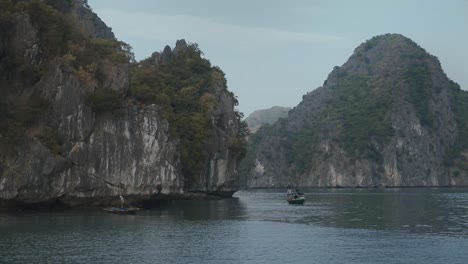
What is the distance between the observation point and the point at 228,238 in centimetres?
4691

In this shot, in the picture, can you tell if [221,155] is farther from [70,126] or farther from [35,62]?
[35,62]

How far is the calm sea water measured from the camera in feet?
122

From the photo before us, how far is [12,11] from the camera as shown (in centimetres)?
6662

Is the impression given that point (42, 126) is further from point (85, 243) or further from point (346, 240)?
point (346, 240)

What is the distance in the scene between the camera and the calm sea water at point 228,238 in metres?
37.2

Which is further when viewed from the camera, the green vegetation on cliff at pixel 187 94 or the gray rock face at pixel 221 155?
the gray rock face at pixel 221 155

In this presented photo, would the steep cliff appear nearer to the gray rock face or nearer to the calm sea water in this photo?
the gray rock face

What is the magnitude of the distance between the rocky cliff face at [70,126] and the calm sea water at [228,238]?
386 cm

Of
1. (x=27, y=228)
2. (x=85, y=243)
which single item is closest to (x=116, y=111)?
(x=27, y=228)

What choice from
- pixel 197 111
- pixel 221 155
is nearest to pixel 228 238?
pixel 197 111

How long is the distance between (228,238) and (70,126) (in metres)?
29.3

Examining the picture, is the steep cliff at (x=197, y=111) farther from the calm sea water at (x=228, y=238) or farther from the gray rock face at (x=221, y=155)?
the calm sea water at (x=228, y=238)

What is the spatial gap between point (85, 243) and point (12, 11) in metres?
35.2

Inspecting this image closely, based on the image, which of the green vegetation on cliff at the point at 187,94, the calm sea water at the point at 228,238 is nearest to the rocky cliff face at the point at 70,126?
the calm sea water at the point at 228,238
